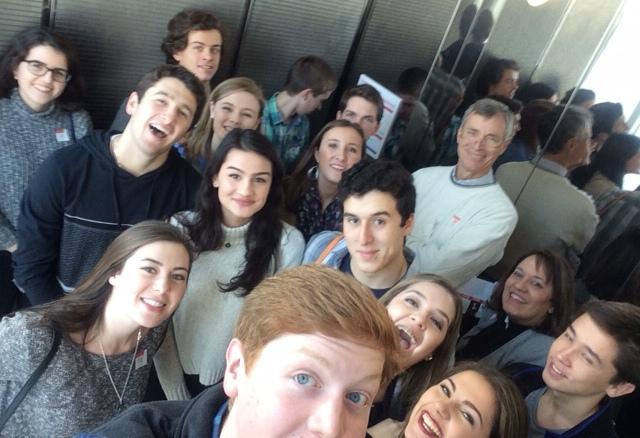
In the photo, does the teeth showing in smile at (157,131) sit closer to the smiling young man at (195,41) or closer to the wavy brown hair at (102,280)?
the wavy brown hair at (102,280)

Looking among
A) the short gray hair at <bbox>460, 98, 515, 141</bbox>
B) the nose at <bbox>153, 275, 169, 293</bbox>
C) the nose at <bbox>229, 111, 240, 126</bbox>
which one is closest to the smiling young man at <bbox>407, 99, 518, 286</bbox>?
the short gray hair at <bbox>460, 98, 515, 141</bbox>

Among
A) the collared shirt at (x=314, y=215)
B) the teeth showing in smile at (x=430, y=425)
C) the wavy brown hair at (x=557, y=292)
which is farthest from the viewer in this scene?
the collared shirt at (x=314, y=215)

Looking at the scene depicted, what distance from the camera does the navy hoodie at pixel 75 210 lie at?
6.86ft

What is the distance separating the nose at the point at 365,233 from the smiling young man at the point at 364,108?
146 cm

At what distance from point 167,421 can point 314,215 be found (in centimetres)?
187

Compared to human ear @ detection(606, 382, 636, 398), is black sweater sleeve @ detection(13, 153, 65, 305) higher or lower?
lower

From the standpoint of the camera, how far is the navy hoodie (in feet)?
6.86

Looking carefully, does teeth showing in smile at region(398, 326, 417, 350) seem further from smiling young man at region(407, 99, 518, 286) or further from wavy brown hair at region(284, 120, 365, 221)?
wavy brown hair at region(284, 120, 365, 221)

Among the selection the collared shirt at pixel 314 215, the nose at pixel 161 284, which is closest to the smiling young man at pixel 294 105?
the collared shirt at pixel 314 215

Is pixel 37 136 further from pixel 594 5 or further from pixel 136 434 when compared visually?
pixel 594 5

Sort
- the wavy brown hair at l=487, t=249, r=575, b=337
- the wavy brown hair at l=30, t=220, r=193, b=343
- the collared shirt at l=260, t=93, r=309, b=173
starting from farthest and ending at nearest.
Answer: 1. the collared shirt at l=260, t=93, r=309, b=173
2. the wavy brown hair at l=487, t=249, r=575, b=337
3. the wavy brown hair at l=30, t=220, r=193, b=343

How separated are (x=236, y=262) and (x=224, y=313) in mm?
220

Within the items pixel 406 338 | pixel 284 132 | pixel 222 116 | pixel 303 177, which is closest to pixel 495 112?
A: pixel 303 177

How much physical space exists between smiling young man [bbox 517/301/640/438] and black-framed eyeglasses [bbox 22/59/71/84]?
2718 mm
